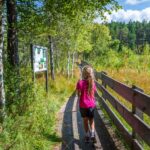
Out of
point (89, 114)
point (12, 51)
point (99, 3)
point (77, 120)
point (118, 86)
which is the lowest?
point (77, 120)

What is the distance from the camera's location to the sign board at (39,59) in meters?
11.2

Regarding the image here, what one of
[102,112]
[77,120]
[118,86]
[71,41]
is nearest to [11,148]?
[118,86]

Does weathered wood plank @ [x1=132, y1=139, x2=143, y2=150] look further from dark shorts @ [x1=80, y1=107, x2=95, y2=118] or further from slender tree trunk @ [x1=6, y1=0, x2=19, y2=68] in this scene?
slender tree trunk @ [x1=6, y1=0, x2=19, y2=68]

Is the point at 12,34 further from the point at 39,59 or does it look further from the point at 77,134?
the point at 77,134

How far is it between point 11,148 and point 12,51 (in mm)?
5041

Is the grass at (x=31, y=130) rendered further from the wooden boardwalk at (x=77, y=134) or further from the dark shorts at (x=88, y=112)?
the dark shorts at (x=88, y=112)

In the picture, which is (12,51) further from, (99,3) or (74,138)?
(74,138)

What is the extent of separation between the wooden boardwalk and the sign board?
174 cm

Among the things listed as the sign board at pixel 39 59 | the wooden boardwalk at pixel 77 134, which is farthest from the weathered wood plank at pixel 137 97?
the sign board at pixel 39 59

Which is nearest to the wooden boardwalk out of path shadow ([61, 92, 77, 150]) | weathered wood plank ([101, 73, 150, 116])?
path shadow ([61, 92, 77, 150])

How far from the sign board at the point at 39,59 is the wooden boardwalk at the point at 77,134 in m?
1.74

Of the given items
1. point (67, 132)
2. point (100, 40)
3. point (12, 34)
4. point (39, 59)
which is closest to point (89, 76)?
point (67, 132)

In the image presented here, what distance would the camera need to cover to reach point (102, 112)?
32.9 ft

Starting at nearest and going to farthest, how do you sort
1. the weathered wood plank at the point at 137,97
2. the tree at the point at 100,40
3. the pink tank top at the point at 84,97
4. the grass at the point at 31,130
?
the weathered wood plank at the point at 137,97 < the grass at the point at 31,130 < the pink tank top at the point at 84,97 < the tree at the point at 100,40
